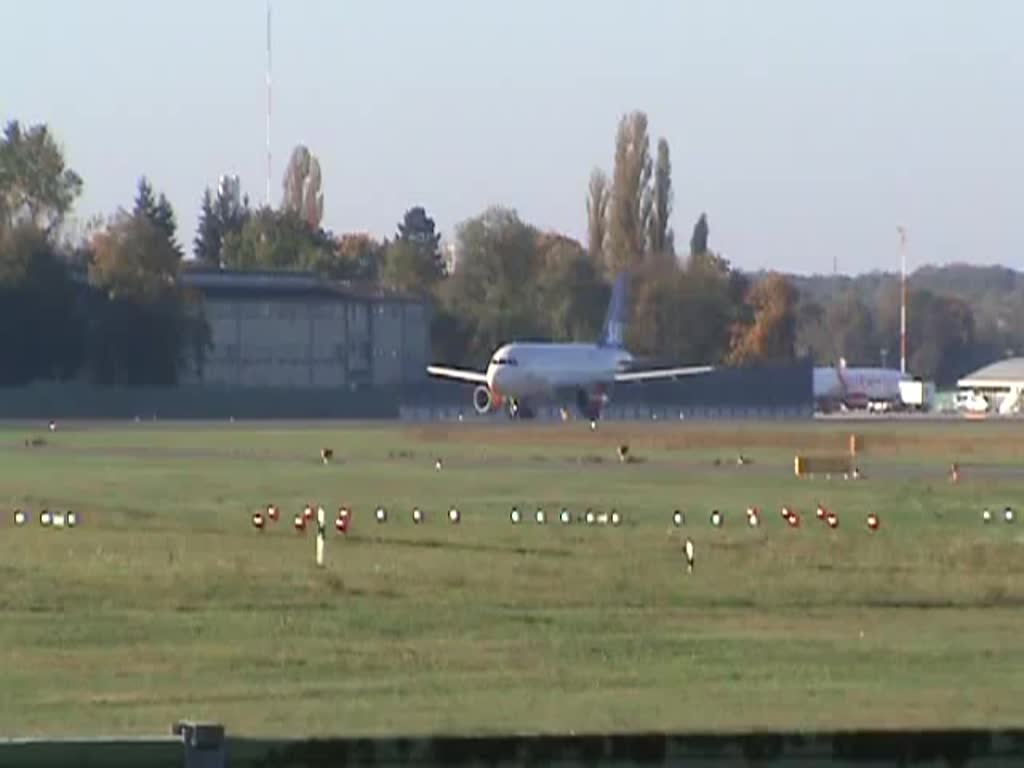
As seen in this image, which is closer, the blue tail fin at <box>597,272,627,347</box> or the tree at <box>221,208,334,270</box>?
the blue tail fin at <box>597,272,627,347</box>

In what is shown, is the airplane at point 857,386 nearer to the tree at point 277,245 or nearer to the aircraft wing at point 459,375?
the tree at point 277,245

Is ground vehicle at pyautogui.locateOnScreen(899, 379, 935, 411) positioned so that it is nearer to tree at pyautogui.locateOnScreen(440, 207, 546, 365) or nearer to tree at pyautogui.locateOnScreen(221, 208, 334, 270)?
tree at pyautogui.locateOnScreen(440, 207, 546, 365)

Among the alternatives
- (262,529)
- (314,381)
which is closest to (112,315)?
(314,381)

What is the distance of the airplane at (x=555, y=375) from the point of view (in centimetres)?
12469

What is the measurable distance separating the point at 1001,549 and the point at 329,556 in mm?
7952

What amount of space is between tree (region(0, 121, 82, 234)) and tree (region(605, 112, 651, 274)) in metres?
41.4

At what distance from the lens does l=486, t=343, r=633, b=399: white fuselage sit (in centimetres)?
12444

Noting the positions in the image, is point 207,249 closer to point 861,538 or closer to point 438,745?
point 861,538

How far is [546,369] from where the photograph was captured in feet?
412

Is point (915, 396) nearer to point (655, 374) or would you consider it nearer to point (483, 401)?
point (655, 374)

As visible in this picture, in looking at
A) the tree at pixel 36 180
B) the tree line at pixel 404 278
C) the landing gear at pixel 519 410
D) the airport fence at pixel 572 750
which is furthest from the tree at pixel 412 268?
the airport fence at pixel 572 750

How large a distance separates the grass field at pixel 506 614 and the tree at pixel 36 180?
96.2 m

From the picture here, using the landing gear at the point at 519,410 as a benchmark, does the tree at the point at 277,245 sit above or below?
above

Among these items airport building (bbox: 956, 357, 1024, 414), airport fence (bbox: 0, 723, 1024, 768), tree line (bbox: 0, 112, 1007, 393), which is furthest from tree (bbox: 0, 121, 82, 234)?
airport fence (bbox: 0, 723, 1024, 768)
